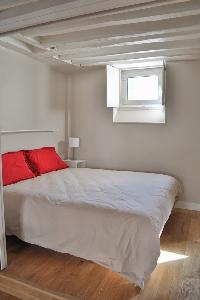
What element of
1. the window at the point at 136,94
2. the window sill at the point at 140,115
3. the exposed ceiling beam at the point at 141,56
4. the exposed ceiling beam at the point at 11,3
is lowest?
the window sill at the point at 140,115

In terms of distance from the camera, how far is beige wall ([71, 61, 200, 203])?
371 cm

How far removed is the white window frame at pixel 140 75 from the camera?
3.76 m

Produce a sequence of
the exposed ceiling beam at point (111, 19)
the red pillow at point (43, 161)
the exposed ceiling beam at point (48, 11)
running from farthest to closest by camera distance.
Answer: the red pillow at point (43, 161) < the exposed ceiling beam at point (111, 19) < the exposed ceiling beam at point (48, 11)

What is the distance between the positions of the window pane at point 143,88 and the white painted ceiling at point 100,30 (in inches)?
20.3

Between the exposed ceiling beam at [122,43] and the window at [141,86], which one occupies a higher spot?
the exposed ceiling beam at [122,43]

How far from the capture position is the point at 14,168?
3.01 metres

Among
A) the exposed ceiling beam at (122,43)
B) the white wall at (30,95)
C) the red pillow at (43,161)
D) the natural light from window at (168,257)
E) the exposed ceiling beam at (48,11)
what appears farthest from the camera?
the red pillow at (43,161)

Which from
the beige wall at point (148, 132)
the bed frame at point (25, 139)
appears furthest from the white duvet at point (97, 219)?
the beige wall at point (148, 132)

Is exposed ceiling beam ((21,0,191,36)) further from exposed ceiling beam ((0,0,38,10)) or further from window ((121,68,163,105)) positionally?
window ((121,68,163,105))

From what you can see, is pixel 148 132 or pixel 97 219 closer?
pixel 97 219

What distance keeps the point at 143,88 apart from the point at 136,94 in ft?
0.49

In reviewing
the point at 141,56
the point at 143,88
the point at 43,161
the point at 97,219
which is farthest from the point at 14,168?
the point at 143,88

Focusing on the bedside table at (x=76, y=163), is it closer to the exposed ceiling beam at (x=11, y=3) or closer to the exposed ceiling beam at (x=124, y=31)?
the exposed ceiling beam at (x=124, y=31)

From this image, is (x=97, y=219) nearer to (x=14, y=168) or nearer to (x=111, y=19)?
(x=14, y=168)
